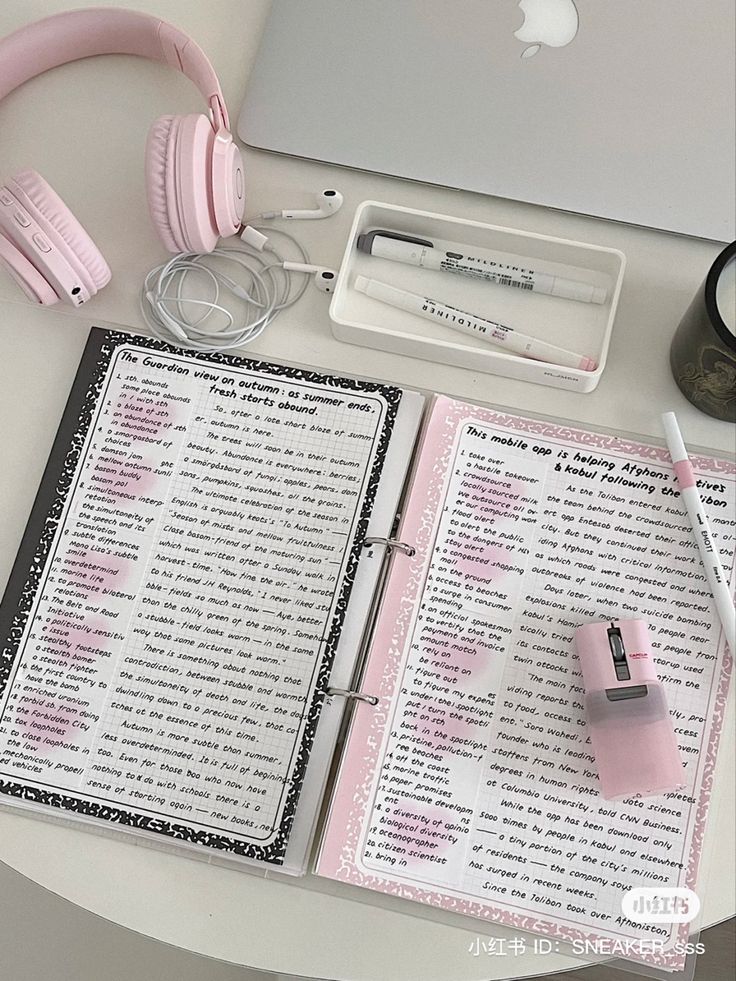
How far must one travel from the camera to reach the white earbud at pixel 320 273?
722 millimetres

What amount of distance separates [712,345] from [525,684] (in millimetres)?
258

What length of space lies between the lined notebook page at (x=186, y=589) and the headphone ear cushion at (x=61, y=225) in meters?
0.06

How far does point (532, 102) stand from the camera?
73cm

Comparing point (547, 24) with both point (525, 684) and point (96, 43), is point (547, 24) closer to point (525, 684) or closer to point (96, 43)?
point (96, 43)

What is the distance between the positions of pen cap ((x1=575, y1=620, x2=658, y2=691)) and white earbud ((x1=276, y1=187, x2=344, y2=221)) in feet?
1.22

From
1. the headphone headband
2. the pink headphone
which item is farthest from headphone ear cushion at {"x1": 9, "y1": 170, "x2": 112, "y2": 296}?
the headphone headband

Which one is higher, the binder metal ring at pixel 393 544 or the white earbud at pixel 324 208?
the white earbud at pixel 324 208

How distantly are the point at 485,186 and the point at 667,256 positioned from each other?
0.50 ft

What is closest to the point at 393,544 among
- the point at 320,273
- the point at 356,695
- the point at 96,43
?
the point at 356,695

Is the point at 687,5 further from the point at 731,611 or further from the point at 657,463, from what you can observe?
the point at 731,611

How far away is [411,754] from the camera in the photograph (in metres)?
0.63

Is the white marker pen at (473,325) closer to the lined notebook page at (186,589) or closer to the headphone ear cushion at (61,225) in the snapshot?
the lined notebook page at (186,589)

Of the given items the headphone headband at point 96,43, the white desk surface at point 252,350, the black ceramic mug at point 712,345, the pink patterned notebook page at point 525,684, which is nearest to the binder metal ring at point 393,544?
the pink patterned notebook page at point 525,684

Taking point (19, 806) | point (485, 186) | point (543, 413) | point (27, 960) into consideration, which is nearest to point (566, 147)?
point (485, 186)
